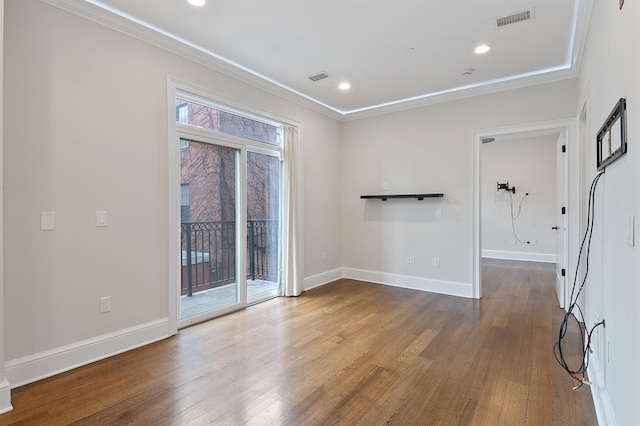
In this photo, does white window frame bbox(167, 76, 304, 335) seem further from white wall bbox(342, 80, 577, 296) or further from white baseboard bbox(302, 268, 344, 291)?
white wall bbox(342, 80, 577, 296)

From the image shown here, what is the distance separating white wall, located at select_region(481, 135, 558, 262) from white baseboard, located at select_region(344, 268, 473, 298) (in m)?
3.72

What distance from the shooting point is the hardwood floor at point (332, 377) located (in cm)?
194

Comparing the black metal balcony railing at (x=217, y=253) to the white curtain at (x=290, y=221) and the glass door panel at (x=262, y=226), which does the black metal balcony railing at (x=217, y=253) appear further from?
the white curtain at (x=290, y=221)

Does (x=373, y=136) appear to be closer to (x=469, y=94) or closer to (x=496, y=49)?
(x=469, y=94)

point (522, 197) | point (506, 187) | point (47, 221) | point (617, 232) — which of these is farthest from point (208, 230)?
point (522, 197)

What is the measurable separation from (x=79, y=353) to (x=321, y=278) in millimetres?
3172

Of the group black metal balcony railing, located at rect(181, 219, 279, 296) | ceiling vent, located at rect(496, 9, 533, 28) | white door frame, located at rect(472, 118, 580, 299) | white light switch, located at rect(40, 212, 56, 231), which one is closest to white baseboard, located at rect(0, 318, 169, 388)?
black metal balcony railing, located at rect(181, 219, 279, 296)

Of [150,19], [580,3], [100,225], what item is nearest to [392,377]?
[100,225]

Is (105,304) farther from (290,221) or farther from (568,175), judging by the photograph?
(568,175)

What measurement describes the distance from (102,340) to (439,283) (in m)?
3.95

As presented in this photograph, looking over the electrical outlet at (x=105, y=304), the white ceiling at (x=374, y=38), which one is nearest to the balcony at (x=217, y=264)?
the electrical outlet at (x=105, y=304)

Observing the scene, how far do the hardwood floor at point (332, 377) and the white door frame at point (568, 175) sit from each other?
0.72 metres

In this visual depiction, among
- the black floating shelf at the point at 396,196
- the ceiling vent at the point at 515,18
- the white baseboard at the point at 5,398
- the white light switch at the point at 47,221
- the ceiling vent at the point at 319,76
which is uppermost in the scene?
the ceiling vent at the point at 319,76

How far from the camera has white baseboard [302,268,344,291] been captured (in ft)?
15.8
